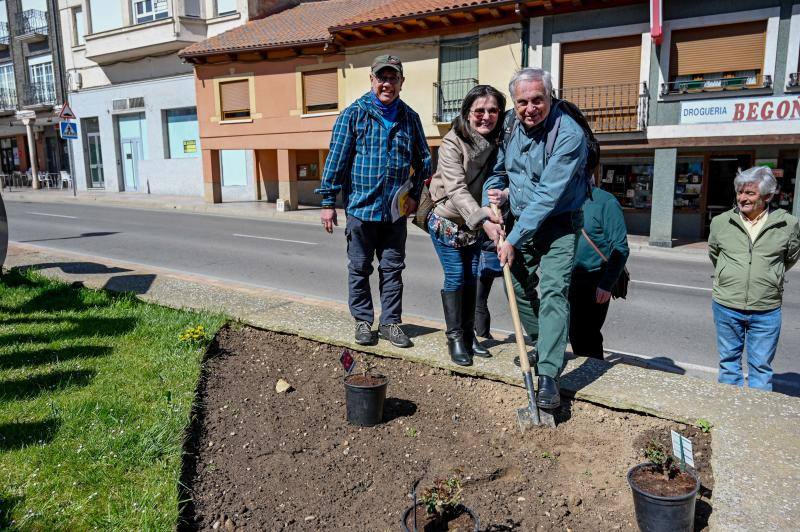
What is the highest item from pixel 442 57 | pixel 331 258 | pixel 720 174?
pixel 442 57

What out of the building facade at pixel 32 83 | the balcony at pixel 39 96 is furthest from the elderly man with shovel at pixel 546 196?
the balcony at pixel 39 96

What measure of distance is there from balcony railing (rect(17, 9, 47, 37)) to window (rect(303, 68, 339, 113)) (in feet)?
64.5

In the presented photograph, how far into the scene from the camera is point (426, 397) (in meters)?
3.57

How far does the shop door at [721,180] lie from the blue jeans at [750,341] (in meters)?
13.3

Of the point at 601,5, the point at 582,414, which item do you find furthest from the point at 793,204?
the point at 582,414

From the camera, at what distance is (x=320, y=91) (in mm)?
21641

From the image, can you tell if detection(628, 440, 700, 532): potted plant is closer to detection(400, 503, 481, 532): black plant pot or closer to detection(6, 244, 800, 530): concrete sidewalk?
detection(6, 244, 800, 530): concrete sidewalk

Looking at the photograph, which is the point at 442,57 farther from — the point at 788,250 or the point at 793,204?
the point at 788,250

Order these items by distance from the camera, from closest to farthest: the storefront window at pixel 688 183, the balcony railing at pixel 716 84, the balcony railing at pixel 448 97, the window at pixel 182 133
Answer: the balcony railing at pixel 716 84
the storefront window at pixel 688 183
the balcony railing at pixel 448 97
the window at pixel 182 133

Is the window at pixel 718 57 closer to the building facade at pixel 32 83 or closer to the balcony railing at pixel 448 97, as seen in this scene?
the balcony railing at pixel 448 97

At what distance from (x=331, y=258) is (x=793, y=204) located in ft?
35.5

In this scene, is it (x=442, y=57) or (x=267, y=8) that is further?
(x=267, y=8)

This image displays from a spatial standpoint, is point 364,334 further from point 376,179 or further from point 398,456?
point 398,456

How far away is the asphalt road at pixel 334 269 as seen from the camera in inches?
237
